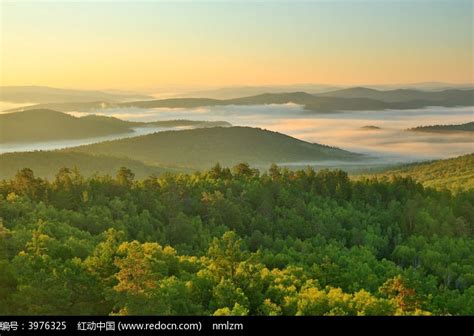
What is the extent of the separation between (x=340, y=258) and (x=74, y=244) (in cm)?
2555

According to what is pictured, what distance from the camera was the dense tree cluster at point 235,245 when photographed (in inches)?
1375

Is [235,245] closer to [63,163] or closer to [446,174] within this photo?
[63,163]

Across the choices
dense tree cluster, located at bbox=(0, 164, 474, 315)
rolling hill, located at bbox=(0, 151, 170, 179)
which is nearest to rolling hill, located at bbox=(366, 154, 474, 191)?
dense tree cluster, located at bbox=(0, 164, 474, 315)

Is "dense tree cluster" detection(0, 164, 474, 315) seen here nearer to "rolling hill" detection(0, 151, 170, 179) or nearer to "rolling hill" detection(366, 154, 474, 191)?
"rolling hill" detection(366, 154, 474, 191)

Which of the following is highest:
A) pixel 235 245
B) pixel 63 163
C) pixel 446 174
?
pixel 235 245

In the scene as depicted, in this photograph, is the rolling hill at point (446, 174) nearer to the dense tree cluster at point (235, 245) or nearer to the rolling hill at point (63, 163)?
the dense tree cluster at point (235, 245)

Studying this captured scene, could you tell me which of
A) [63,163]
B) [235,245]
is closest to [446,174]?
[63,163]

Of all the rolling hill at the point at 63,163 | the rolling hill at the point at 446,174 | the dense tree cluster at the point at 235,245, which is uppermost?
the dense tree cluster at the point at 235,245

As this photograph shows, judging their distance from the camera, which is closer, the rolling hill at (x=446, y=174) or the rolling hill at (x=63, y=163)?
the rolling hill at (x=63, y=163)

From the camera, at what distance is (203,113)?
17950 centimetres

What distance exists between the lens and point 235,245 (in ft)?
145

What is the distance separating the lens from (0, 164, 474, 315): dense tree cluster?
34.9 meters

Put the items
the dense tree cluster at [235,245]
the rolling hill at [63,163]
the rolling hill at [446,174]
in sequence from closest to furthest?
the dense tree cluster at [235,245]
the rolling hill at [63,163]
the rolling hill at [446,174]

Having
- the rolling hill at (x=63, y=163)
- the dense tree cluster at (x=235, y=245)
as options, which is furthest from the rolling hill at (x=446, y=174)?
the rolling hill at (x=63, y=163)
